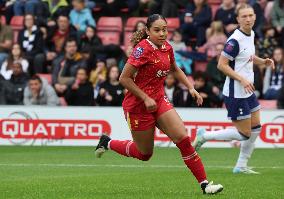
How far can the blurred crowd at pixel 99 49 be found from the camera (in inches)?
847

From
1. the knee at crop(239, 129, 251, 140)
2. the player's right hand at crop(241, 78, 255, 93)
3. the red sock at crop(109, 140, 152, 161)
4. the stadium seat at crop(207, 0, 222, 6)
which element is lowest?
the knee at crop(239, 129, 251, 140)

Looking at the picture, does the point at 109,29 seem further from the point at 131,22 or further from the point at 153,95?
the point at 153,95

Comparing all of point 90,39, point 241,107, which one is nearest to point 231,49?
point 241,107

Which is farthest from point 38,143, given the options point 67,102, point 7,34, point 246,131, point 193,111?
point 246,131

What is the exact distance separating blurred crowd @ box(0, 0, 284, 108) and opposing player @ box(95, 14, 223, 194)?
959 cm

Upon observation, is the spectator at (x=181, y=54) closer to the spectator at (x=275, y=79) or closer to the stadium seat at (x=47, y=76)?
the spectator at (x=275, y=79)

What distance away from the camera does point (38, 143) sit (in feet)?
66.3

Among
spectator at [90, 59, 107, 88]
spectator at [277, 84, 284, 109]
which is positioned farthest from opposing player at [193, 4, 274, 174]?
spectator at [90, 59, 107, 88]

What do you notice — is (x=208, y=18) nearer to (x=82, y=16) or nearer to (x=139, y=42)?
(x=82, y=16)

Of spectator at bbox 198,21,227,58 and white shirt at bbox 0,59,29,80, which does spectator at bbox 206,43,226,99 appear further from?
white shirt at bbox 0,59,29,80

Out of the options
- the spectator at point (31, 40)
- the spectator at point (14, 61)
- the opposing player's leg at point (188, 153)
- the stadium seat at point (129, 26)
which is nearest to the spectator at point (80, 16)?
the stadium seat at point (129, 26)

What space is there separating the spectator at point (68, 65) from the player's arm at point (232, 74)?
9.50 meters

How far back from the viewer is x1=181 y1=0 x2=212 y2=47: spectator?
2348 centimetres

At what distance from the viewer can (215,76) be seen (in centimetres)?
2198
